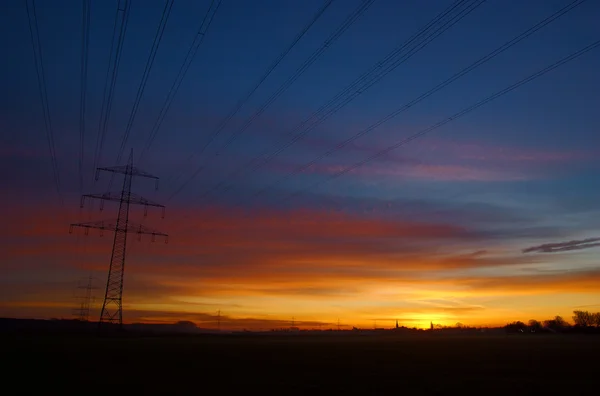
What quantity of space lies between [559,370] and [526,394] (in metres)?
17.0

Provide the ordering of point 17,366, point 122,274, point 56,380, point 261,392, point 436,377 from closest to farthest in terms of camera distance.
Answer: point 261,392
point 56,380
point 436,377
point 17,366
point 122,274

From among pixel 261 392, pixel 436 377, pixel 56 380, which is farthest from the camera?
pixel 436 377

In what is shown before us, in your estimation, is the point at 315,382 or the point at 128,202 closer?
the point at 315,382

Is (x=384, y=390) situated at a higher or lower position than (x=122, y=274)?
lower

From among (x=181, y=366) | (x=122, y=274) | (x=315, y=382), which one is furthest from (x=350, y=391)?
(x=122, y=274)

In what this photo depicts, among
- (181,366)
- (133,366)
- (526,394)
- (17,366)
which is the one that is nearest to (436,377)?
(526,394)

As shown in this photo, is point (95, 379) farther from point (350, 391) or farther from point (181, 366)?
point (350, 391)

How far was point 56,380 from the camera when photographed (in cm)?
3506

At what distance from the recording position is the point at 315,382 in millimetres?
35125

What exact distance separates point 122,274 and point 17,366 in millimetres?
36987

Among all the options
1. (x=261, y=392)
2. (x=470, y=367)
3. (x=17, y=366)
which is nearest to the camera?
(x=261, y=392)

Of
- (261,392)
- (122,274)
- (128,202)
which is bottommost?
(261,392)

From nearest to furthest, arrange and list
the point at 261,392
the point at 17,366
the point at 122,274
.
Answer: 1. the point at 261,392
2. the point at 17,366
3. the point at 122,274

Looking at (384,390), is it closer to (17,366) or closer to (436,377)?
(436,377)
